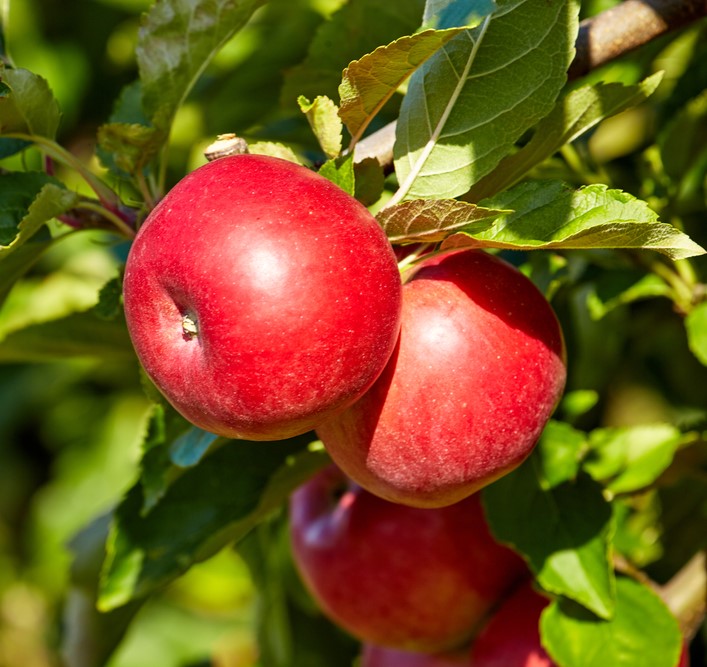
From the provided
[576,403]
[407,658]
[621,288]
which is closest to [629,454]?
[576,403]

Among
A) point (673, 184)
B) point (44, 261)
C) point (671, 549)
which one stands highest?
point (673, 184)

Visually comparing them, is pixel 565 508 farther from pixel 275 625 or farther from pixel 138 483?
pixel 275 625

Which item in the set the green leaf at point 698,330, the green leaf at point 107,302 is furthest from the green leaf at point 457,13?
the green leaf at point 698,330

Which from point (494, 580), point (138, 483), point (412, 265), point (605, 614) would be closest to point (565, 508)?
point (605, 614)

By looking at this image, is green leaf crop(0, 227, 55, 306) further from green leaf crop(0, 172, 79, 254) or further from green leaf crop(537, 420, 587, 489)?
green leaf crop(537, 420, 587, 489)

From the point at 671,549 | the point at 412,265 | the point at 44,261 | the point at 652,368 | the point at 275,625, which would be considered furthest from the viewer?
the point at 44,261

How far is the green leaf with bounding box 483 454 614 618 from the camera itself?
1.04 m

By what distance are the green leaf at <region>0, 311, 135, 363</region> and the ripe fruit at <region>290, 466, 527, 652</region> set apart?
34 cm

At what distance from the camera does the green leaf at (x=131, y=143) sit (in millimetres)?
871

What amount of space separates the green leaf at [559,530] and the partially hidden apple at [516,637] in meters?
0.18

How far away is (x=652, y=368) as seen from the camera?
1717 millimetres

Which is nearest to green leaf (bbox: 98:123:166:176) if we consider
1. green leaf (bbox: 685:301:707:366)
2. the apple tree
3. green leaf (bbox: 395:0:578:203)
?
the apple tree

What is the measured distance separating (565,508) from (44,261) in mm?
1739

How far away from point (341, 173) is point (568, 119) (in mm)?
205
